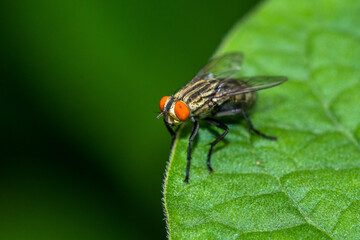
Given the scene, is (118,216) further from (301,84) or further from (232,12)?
(232,12)

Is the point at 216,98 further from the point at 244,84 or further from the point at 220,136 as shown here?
the point at 220,136

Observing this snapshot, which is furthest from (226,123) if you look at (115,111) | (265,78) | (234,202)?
(115,111)

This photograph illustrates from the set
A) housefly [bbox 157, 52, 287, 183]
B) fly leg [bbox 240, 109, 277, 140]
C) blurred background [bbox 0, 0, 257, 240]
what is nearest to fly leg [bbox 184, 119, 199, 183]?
housefly [bbox 157, 52, 287, 183]

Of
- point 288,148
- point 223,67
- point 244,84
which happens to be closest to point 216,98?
point 244,84

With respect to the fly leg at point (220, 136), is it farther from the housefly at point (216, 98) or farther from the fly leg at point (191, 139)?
the fly leg at point (191, 139)

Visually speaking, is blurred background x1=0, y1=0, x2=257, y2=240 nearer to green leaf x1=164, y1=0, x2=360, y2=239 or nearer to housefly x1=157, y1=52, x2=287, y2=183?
housefly x1=157, y1=52, x2=287, y2=183

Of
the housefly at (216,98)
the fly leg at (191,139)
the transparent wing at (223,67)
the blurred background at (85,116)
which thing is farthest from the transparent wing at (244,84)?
the blurred background at (85,116)
